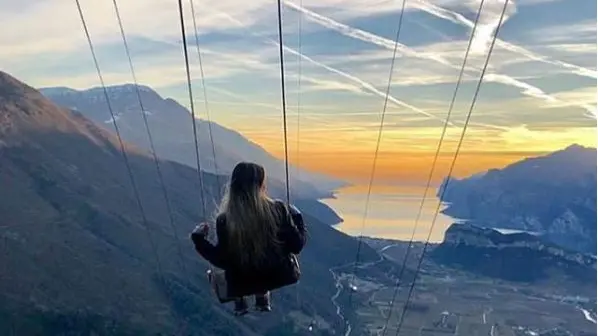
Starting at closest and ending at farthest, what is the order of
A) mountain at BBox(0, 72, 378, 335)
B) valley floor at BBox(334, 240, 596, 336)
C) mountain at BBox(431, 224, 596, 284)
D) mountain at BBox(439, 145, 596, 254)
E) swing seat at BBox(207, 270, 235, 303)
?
swing seat at BBox(207, 270, 235, 303), mountain at BBox(0, 72, 378, 335), valley floor at BBox(334, 240, 596, 336), mountain at BBox(431, 224, 596, 284), mountain at BBox(439, 145, 596, 254)

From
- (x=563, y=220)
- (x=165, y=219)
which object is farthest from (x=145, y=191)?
(x=563, y=220)

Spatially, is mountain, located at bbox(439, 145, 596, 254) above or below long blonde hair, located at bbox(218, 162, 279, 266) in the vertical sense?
below

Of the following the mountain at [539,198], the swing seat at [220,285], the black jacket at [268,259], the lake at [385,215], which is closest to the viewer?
the black jacket at [268,259]

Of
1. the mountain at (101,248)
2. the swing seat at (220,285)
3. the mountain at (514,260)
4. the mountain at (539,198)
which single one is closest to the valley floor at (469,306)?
the mountain at (514,260)

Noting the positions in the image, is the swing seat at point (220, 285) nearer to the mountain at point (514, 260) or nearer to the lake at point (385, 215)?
the lake at point (385, 215)

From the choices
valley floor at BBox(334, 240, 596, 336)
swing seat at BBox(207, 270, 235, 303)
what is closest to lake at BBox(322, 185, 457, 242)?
valley floor at BBox(334, 240, 596, 336)

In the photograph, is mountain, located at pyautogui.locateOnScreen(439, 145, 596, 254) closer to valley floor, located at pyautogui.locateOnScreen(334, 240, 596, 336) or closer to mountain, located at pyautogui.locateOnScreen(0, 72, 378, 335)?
valley floor, located at pyautogui.locateOnScreen(334, 240, 596, 336)

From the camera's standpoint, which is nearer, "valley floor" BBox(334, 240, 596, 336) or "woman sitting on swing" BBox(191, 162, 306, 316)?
"woman sitting on swing" BBox(191, 162, 306, 316)

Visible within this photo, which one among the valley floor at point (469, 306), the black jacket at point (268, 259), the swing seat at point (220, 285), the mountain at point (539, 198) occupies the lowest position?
the valley floor at point (469, 306)

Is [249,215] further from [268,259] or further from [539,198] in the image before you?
[539,198]
